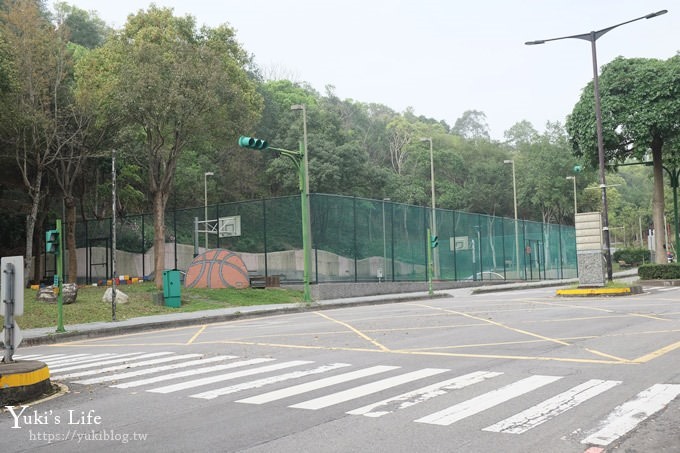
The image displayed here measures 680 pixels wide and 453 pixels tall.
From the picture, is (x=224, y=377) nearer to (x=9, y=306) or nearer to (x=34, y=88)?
(x=9, y=306)

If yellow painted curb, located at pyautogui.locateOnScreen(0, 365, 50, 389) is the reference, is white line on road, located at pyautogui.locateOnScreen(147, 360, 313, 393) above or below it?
below

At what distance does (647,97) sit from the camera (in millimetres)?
34125

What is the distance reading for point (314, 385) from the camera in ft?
28.7

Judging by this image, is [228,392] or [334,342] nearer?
[228,392]

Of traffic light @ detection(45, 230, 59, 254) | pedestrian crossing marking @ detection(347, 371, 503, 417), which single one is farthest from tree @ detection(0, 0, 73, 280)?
pedestrian crossing marking @ detection(347, 371, 503, 417)

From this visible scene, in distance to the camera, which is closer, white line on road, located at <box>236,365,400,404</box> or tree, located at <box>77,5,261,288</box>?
white line on road, located at <box>236,365,400,404</box>

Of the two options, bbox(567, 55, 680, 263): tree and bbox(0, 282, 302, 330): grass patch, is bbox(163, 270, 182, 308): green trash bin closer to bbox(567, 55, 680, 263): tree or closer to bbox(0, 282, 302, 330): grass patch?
bbox(0, 282, 302, 330): grass patch

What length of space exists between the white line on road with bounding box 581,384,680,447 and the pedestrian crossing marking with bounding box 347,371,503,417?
197cm

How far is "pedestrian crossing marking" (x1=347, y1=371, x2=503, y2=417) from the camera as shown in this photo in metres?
7.15

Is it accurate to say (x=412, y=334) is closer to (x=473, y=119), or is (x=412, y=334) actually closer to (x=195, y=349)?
(x=195, y=349)

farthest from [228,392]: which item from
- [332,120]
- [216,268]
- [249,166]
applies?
[332,120]

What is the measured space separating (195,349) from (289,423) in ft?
23.1

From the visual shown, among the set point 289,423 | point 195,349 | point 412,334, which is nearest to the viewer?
point 289,423

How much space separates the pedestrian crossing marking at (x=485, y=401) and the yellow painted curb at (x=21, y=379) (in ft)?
17.1
